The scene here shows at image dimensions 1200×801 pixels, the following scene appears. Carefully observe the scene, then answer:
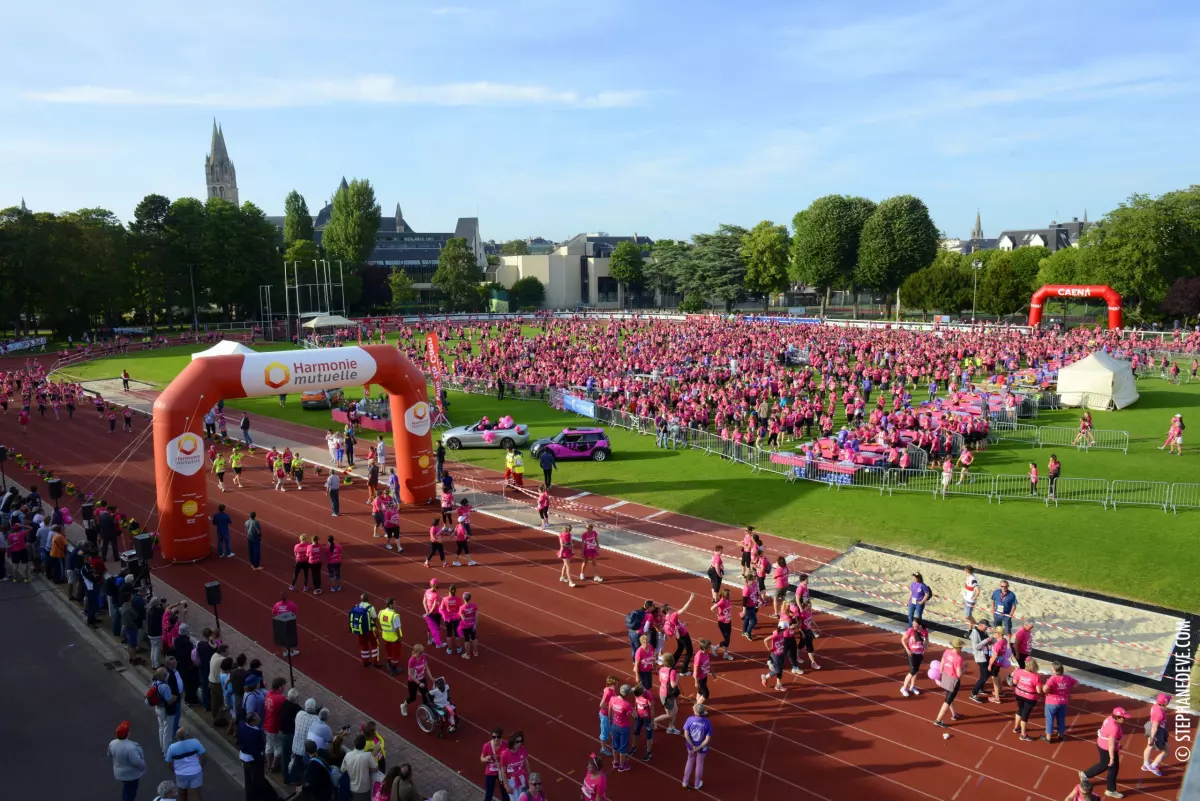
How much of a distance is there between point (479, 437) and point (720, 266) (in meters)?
65.6

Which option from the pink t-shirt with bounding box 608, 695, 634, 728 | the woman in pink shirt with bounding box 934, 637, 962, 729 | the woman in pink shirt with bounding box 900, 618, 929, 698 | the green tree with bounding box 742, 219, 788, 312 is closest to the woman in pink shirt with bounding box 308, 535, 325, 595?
the pink t-shirt with bounding box 608, 695, 634, 728

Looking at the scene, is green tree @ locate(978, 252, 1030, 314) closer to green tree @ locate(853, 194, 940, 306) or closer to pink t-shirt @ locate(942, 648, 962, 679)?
green tree @ locate(853, 194, 940, 306)

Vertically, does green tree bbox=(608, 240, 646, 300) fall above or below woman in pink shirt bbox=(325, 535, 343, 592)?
above

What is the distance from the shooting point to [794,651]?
12312 millimetres

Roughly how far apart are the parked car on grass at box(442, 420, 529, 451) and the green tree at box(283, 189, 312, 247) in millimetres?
81490

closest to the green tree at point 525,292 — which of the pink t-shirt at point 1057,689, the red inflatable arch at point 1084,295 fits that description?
the red inflatable arch at point 1084,295

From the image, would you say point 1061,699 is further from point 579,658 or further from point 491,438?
point 491,438

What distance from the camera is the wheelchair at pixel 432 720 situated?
10.7 metres

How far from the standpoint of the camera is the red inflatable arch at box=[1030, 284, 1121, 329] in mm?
55781

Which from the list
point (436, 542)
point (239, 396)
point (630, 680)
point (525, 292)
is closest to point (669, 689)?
point (630, 680)

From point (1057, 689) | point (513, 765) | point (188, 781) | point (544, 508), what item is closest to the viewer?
point (513, 765)

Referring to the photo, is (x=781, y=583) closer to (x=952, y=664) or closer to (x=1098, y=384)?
(x=952, y=664)

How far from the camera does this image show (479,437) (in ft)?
93.9

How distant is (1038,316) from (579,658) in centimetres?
5826
